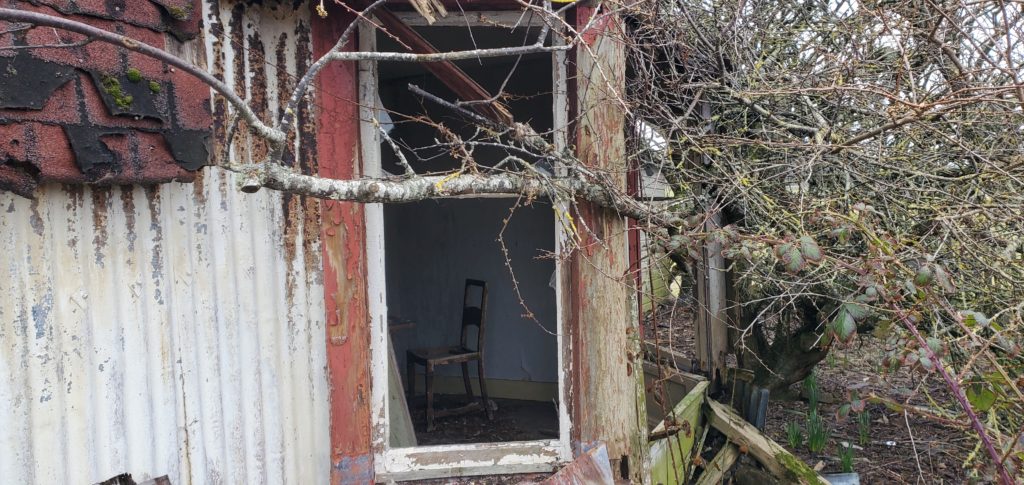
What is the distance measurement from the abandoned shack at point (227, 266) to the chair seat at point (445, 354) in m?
2.65

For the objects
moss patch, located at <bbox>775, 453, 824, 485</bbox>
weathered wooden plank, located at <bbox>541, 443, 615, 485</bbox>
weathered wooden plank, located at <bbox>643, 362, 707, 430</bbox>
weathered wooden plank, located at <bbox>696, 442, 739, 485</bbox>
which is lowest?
weathered wooden plank, located at <bbox>696, 442, 739, 485</bbox>

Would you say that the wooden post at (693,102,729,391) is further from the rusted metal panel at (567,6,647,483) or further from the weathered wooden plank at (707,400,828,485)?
the rusted metal panel at (567,6,647,483)

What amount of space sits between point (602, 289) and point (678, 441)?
3.72 ft

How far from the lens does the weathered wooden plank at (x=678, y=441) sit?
4.21 m

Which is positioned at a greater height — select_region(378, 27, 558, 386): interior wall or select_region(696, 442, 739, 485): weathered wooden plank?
select_region(378, 27, 558, 386): interior wall

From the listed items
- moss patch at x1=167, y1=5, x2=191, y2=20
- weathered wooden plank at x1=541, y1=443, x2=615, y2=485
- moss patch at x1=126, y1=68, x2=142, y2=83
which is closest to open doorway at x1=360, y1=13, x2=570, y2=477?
moss patch at x1=167, y1=5, x2=191, y2=20

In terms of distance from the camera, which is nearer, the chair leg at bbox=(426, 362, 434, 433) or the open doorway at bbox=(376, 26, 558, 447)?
the chair leg at bbox=(426, 362, 434, 433)

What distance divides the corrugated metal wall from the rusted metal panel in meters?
1.29

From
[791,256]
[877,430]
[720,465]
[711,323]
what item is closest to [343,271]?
[791,256]

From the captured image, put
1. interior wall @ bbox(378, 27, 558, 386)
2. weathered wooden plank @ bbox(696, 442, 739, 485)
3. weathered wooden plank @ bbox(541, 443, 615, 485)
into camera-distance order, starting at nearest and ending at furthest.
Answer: weathered wooden plank @ bbox(541, 443, 615, 485) < weathered wooden plank @ bbox(696, 442, 739, 485) < interior wall @ bbox(378, 27, 558, 386)

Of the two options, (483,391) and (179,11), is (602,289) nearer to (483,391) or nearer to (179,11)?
(179,11)

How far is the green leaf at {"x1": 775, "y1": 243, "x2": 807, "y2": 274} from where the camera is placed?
2.83 m

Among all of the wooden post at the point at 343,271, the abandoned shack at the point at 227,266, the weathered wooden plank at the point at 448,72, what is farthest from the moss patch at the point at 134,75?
the weathered wooden plank at the point at 448,72

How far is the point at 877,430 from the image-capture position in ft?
21.9
